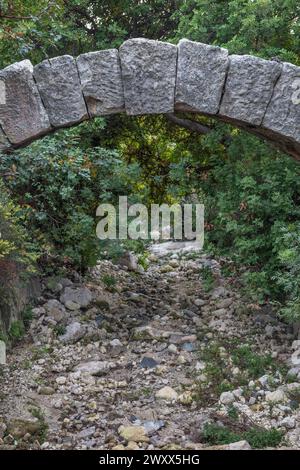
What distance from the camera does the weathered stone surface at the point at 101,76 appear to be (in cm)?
418

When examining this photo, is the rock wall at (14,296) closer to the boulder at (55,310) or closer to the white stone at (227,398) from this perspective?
the boulder at (55,310)

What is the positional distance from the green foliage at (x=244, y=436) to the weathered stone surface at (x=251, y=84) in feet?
6.47

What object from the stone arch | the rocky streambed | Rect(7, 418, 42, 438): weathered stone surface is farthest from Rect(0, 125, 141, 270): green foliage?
Rect(7, 418, 42, 438): weathered stone surface

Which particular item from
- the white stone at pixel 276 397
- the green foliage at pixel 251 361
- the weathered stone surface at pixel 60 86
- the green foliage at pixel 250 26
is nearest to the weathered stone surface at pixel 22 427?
the white stone at pixel 276 397

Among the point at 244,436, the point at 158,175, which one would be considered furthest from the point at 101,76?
the point at 158,175

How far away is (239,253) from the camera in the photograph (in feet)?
18.0

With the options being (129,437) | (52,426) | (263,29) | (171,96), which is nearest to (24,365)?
(52,426)

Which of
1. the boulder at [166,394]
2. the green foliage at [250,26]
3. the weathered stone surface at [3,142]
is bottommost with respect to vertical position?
the boulder at [166,394]

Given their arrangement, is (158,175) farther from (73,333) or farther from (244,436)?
(244,436)

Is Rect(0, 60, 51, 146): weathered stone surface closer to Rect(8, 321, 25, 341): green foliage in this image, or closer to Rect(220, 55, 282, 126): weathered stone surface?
Rect(220, 55, 282, 126): weathered stone surface

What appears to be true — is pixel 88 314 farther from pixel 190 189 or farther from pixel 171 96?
pixel 171 96

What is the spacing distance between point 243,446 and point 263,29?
339 centimetres

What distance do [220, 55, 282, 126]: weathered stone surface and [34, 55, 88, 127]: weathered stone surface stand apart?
1.03m

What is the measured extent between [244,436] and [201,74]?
2.29 metres
